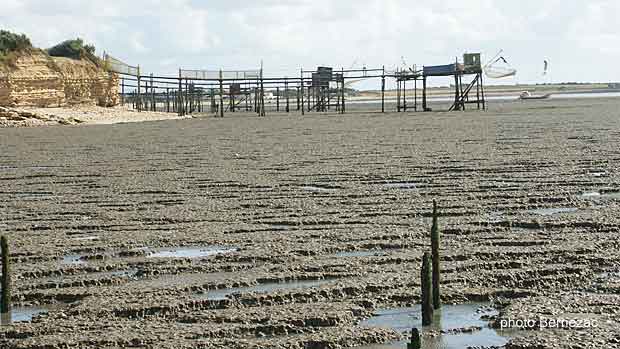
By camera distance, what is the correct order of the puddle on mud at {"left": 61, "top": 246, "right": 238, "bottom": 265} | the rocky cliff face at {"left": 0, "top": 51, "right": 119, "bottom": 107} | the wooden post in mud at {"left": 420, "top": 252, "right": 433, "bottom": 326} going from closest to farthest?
the wooden post in mud at {"left": 420, "top": 252, "right": 433, "bottom": 326} < the puddle on mud at {"left": 61, "top": 246, "right": 238, "bottom": 265} < the rocky cliff face at {"left": 0, "top": 51, "right": 119, "bottom": 107}

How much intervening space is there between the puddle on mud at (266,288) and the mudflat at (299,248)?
0.07 feet

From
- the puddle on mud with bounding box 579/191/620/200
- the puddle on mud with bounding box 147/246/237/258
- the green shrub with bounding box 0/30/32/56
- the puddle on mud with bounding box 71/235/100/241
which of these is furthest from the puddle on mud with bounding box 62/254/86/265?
the green shrub with bounding box 0/30/32/56

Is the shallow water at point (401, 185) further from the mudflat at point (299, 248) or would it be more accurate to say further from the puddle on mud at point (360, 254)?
the puddle on mud at point (360, 254)

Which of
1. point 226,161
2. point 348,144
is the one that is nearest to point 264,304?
point 226,161

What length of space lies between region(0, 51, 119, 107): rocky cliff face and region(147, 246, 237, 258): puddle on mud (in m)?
34.7

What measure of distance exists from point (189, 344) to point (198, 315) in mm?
644

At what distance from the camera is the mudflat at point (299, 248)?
564 cm

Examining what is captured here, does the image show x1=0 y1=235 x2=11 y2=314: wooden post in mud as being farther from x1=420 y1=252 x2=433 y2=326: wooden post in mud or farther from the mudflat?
x1=420 y1=252 x2=433 y2=326: wooden post in mud

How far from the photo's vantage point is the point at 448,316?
19.1 feet

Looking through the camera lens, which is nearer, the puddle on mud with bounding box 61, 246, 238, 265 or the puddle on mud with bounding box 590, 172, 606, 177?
the puddle on mud with bounding box 61, 246, 238, 265

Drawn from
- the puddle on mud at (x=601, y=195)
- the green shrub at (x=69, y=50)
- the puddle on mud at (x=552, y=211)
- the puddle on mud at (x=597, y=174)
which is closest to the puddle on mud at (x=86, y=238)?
the puddle on mud at (x=552, y=211)

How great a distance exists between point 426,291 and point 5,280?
262 cm

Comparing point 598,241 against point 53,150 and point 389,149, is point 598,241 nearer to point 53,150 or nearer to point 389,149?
point 389,149

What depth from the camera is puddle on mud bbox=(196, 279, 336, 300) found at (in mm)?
6414
